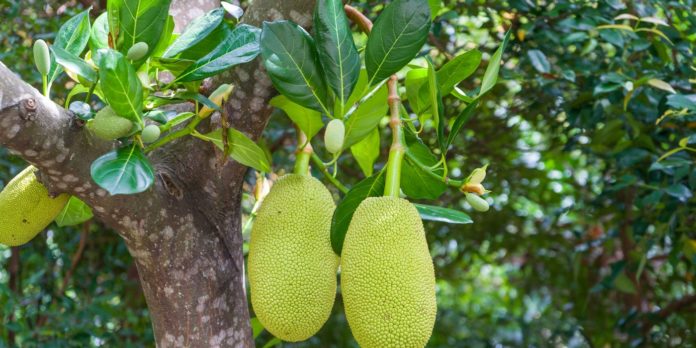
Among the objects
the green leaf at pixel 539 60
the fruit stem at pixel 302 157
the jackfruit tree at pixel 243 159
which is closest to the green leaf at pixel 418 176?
the jackfruit tree at pixel 243 159

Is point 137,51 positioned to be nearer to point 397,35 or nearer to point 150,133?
point 150,133

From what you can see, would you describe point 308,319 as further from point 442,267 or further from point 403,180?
point 442,267

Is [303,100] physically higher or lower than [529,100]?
higher

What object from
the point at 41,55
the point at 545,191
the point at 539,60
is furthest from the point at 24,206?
the point at 545,191

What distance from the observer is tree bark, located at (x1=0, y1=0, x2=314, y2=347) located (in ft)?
2.77

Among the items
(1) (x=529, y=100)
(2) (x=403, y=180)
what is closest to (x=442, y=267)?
(1) (x=529, y=100)

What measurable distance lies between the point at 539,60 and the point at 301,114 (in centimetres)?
73

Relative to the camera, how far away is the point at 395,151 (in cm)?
81

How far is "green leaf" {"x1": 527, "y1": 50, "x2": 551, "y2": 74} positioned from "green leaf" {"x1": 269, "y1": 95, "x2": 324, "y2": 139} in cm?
70

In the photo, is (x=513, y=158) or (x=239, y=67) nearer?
(x=239, y=67)

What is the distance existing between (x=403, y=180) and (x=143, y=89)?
0.30 metres

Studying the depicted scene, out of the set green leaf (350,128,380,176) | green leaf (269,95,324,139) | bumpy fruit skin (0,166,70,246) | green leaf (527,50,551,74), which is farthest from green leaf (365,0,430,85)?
green leaf (527,50,551,74)

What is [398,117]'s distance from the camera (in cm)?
82

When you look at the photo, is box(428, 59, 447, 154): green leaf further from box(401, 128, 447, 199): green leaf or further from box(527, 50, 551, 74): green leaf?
box(527, 50, 551, 74): green leaf
